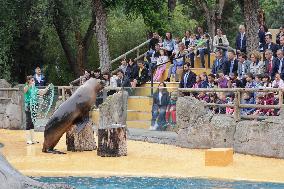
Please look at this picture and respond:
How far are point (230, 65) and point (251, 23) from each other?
2.01 metres

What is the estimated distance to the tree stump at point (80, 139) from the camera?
54.0 ft

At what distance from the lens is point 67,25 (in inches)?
1222

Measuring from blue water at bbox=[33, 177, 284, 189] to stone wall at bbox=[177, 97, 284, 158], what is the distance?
3.44 metres

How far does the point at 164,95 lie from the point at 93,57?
17.2m

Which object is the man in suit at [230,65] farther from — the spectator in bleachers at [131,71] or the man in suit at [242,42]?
the spectator in bleachers at [131,71]

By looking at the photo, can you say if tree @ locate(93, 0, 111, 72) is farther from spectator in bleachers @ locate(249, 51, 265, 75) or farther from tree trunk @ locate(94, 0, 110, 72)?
spectator in bleachers @ locate(249, 51, 265, 75)

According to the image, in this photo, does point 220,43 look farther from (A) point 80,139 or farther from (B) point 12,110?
(A) point 80,139

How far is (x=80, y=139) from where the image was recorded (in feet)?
54.1

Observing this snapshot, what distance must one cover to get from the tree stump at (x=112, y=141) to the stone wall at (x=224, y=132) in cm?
192

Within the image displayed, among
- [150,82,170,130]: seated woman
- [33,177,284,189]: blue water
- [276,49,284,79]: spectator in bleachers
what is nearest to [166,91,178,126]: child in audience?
[150,82,170,130]: seated woman

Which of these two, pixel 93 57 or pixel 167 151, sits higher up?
pixel 93 57

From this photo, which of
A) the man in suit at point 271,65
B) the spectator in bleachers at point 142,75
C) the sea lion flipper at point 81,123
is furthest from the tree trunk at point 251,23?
the sea lion flipper at point 81,123

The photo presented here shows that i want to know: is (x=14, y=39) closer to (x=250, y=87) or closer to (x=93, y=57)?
(x=93, y=57)

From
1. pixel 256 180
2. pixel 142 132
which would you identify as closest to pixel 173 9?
pixel 142 132
